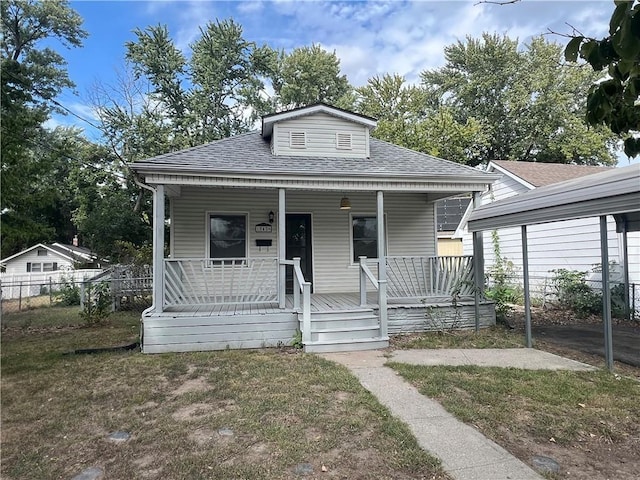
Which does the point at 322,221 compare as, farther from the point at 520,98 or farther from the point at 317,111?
the point at 520,98

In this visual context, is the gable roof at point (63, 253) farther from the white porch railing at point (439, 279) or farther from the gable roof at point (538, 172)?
the gable roof at point (538, 172)

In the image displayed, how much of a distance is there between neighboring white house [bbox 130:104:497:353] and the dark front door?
2cm

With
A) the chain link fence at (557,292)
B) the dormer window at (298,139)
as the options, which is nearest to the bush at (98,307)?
the dormer window at (298,139)

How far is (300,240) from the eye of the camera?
9.52m

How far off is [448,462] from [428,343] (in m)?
4.03

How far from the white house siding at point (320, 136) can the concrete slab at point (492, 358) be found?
4780 millimetres

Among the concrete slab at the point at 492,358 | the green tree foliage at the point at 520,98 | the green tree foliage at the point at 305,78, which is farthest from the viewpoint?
the green tree foliage at the point at 305,78

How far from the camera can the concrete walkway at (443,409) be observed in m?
2.87

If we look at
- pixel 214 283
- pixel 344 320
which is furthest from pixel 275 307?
pixel 344 320

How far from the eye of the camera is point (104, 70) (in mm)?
21141

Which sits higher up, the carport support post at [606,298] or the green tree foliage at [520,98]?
the green tree foliage at [520,98]

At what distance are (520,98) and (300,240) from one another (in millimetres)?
22573

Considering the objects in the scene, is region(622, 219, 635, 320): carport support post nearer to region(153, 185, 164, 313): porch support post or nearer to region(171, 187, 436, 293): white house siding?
region(171, 187, 436, 293): white house siding

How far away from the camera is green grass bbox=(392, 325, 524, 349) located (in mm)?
6727
